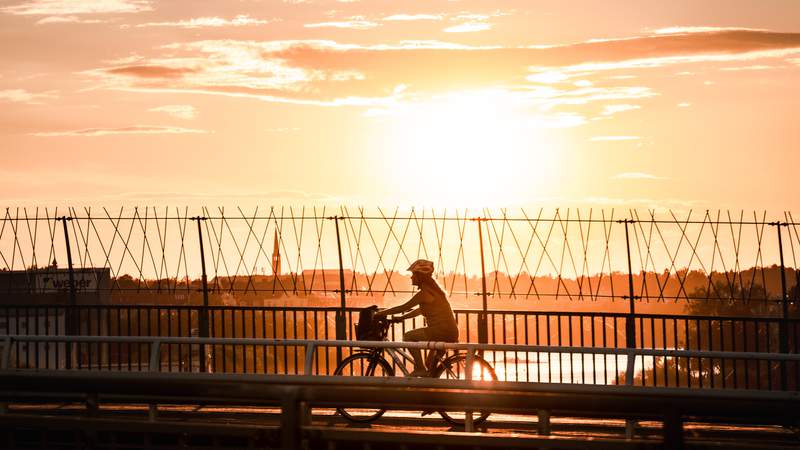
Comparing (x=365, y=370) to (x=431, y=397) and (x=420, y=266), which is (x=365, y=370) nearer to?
(x=420, y=266)

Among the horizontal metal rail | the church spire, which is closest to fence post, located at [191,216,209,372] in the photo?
the church spire

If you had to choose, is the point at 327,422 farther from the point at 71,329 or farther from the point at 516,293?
the point at 71,329

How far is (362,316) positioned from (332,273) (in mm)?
8053

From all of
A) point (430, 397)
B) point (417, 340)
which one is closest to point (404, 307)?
point (417, 340)

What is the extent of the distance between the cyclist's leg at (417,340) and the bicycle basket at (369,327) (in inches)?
13.9

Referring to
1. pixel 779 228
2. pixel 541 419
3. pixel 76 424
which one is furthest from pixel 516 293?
pixel 76 424

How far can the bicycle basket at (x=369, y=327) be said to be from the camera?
1766 centimetres

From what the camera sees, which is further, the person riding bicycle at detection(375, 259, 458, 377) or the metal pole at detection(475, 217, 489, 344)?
the metal pole at detection(475, 217, 489, 344)

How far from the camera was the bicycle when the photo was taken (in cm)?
1691

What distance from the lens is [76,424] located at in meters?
8.05

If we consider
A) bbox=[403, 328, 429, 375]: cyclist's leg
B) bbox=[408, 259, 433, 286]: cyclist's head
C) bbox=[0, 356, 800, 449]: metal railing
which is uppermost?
bbox=[408, 259, 433, 286]: cyclist's head

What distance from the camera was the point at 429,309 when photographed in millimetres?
17406

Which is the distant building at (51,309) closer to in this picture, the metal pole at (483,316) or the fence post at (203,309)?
the fence post at (203,309)

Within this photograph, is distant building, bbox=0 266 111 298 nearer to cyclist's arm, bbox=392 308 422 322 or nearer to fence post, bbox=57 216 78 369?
fence post, bbox=57 216 78 369
